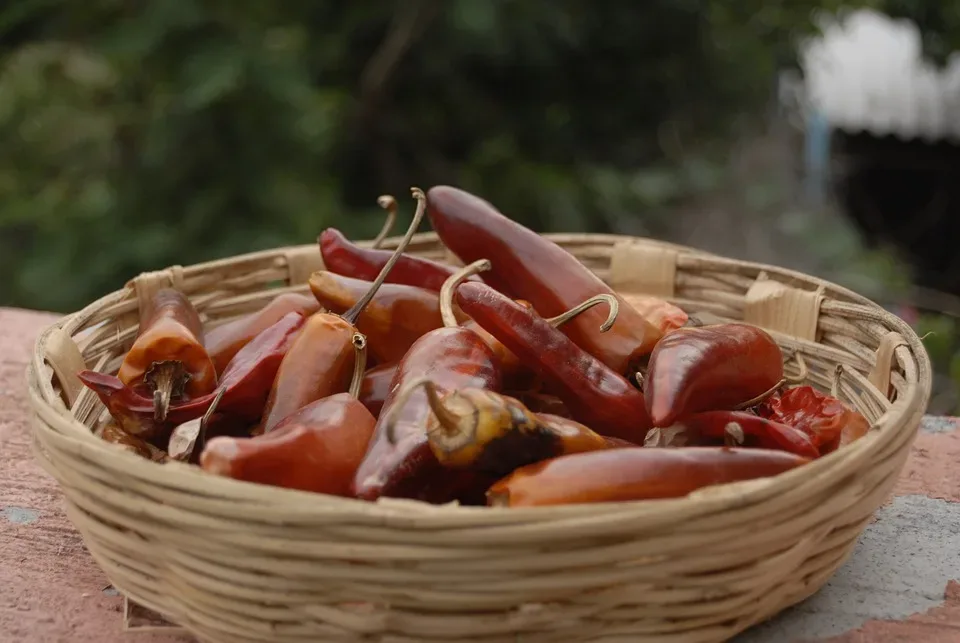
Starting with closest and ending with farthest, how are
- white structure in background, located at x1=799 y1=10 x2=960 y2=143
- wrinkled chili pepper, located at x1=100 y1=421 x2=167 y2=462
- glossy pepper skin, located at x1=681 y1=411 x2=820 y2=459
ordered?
glossy pepper skin, located at x1=681 y1=411 x2=820 y2=459 → wrinkled chili pepper, located at x1=100 y1=421 x2=167 y2=462 → white structure in background, located at x1=799 y1=10 x2=960 y2=143

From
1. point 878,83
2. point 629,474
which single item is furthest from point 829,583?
point 878,83

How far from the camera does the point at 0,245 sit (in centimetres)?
276

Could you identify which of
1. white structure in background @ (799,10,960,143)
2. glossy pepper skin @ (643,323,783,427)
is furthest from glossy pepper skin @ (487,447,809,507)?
white structure in background @ (799,10,960,143)

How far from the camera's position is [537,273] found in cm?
147

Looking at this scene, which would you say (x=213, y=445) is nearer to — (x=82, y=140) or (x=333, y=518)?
(x=333, y=518)

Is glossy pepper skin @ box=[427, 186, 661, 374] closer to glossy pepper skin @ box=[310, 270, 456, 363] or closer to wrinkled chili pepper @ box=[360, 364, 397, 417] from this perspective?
glossy pepper skin @ box=[310, 270, 456, 363]

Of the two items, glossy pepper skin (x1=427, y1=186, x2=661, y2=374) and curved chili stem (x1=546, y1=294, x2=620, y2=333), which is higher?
curved chili stem (x1=546, y1=294, x2=620, y2=333)

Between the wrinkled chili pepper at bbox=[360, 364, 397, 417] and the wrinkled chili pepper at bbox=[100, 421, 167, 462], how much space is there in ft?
0.81

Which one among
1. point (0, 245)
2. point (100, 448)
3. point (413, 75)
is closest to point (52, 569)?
point (100, 448)

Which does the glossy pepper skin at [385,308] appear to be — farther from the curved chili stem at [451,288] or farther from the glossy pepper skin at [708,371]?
the glossy pepper skin at [708,371]

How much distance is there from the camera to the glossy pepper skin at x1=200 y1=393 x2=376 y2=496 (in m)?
1.01

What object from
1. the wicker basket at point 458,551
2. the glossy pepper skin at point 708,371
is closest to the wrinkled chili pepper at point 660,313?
the glossy pepper skin at point 708,371

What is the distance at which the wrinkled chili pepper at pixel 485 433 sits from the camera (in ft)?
3.31

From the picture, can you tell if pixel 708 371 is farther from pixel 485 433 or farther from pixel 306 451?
pixel 306 451
